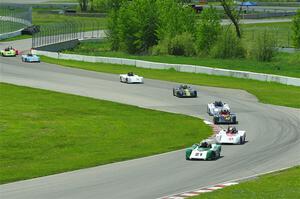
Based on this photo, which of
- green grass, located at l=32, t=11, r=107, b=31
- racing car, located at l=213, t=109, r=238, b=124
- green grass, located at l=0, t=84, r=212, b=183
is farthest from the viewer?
green grass, located at l=32, t=11, r=107, b=31

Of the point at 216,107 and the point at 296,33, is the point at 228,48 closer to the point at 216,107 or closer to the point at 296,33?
the point at 296,33

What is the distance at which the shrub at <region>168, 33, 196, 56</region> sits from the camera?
98.4 metres

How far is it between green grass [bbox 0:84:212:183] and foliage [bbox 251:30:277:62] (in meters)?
33.5

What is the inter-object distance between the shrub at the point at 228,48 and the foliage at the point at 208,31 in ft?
11.0

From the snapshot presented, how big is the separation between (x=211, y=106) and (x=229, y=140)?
37.9 feet

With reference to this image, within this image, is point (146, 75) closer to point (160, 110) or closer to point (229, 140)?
point (160, 110)

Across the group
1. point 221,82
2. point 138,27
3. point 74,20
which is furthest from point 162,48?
point 74,20

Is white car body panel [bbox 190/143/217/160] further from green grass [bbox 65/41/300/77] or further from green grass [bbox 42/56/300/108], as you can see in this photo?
green grass [bbox 65/41/300/77]

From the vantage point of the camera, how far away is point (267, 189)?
28.9 metres

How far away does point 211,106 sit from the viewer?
5228 centimetres

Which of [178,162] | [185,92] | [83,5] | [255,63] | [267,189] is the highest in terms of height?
[83,5]

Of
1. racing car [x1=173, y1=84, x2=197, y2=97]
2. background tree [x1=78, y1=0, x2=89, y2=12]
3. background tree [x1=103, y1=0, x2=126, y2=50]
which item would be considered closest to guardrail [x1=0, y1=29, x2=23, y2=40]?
background tree [x1=103, y1=0, x2=126, y2=50]

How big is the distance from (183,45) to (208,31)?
12.8 feet

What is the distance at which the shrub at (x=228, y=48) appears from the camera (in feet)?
303
